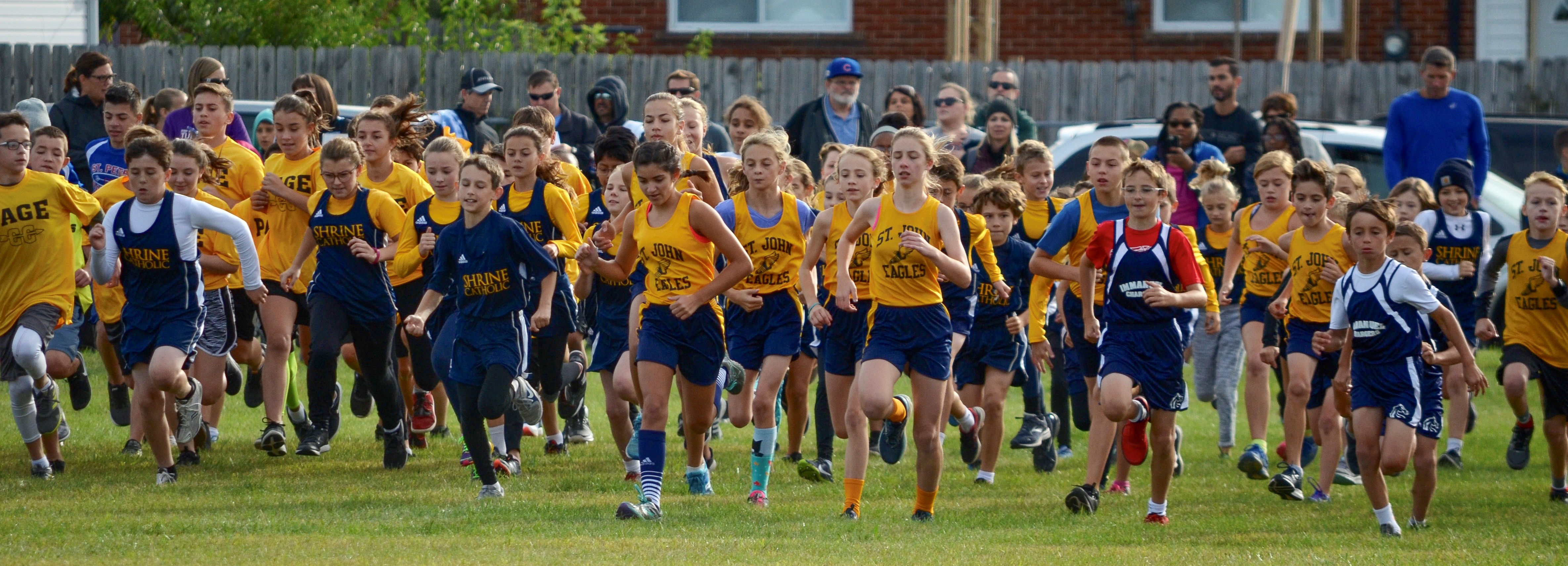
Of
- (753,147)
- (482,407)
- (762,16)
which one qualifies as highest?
(762,16)

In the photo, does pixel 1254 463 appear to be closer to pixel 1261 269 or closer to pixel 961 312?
pixel 1261 269

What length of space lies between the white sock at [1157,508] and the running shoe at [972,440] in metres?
1.34

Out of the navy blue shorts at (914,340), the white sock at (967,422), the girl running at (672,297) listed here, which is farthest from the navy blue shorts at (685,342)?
the white sock at (967,422)

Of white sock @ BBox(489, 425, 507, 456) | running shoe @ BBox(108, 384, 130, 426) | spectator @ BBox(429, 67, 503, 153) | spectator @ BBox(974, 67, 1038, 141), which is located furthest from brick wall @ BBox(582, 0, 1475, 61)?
white sock @ BBox(489, 425, 507, 456)

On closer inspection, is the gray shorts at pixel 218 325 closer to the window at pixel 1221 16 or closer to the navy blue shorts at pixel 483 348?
the navy blue shorts at pixel 483 348

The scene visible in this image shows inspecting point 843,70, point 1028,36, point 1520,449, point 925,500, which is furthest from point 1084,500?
point 1028,36

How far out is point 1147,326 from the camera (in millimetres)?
8125

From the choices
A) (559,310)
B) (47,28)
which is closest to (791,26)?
(47,28)

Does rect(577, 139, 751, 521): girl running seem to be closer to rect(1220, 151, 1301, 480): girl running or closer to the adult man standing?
rect(1220, 151, 1301, 480): girl running

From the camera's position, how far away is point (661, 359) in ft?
26.5

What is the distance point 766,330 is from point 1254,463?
3.04m

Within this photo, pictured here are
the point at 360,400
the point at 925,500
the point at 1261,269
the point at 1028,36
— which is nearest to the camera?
the point at 925,500

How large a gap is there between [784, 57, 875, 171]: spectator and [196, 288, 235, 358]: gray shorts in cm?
504

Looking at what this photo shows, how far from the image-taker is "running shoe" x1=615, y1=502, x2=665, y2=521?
7762mm
